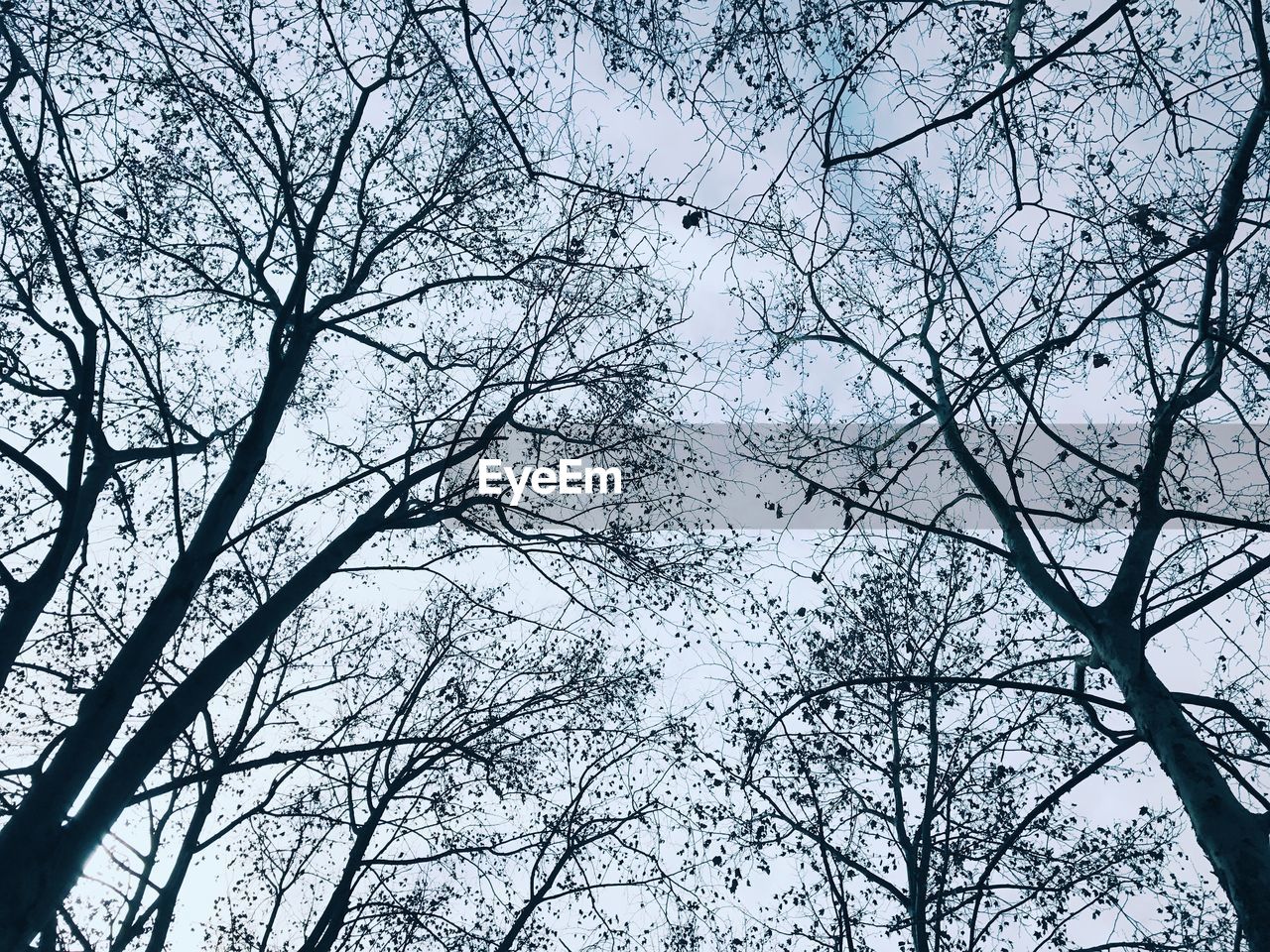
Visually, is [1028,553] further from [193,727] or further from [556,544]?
[193,727]

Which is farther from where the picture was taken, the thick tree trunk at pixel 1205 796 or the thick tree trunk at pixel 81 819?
the thick tree trunk at pixel 1205 796

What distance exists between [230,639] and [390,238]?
4.04 meters

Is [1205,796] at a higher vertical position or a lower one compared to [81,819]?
higher

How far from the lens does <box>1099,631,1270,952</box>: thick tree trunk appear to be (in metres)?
3.93

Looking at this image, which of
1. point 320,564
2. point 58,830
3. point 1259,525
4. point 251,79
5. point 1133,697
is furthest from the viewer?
point 251,79

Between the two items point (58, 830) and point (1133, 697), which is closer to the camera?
point (58, 830)

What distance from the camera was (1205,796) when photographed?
430 centimetres

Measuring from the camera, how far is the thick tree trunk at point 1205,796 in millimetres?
3932

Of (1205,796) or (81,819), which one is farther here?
(1205,796)

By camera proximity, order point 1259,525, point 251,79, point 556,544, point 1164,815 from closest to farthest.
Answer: point 1259,525, point 251,79, point 556,544, point 1164,815

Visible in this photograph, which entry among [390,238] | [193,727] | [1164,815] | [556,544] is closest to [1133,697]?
[556,544]

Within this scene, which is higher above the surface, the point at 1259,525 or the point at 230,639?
the point at 1259,525

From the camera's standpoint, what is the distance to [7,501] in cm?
762

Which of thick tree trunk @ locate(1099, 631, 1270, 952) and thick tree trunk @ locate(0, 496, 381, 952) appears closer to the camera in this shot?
thick tree trunk @ locate(0, 496, 381, 952)
